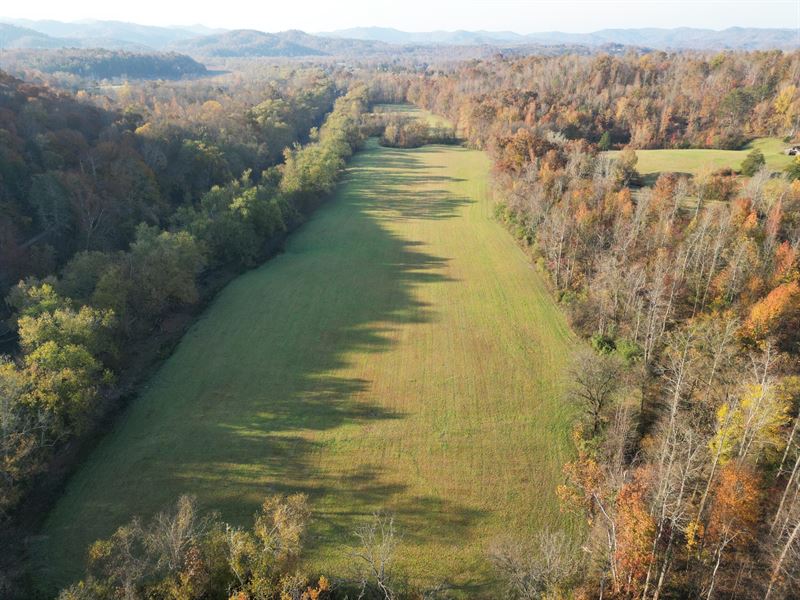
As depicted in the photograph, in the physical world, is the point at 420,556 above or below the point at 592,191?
below

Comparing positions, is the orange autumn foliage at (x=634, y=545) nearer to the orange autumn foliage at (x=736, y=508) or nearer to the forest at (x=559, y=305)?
the forest at (x=559, y=305)

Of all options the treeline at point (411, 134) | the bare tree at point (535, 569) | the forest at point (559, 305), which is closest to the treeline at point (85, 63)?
the forest at point (559, 305)

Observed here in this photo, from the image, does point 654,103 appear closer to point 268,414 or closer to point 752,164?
point 752,164

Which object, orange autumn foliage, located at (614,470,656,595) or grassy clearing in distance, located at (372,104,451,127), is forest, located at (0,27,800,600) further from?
grassy clearing in distance, located at (372,104,451,127)

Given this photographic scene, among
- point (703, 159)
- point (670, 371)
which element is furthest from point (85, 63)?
point (670, 371)

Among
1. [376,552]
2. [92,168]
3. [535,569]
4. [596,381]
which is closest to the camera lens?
[535,569]

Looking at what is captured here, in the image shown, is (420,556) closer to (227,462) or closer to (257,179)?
(227,462)

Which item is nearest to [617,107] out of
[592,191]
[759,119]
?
[759,119]
